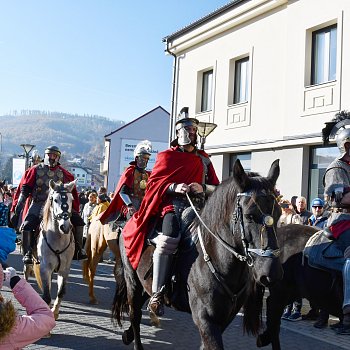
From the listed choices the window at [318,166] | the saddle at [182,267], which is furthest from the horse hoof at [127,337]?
the window at [318,166]

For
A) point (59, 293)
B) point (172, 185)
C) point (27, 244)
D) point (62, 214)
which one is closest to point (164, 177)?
point (172, 185)

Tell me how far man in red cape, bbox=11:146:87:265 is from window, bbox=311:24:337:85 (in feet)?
27.7

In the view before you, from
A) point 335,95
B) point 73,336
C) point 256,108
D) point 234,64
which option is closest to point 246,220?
point 73,336

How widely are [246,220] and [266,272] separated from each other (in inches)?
18.8

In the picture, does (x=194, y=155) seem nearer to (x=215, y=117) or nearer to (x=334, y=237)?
(x=334, y=237)

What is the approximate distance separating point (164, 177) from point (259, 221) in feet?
5.87

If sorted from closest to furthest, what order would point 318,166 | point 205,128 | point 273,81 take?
point 205,128 → point 318,166 → point 273,81

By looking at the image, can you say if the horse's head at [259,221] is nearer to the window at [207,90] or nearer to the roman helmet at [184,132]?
the roman helmet at [184,132]

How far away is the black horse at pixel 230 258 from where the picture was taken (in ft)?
13.2

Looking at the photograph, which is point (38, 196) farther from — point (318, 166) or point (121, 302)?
point (318, 166)

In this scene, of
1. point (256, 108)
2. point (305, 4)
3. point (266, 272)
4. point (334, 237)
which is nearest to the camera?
point (266, 272)

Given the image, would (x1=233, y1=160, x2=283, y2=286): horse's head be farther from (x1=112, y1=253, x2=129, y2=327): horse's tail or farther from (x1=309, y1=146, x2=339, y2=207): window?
(x1=309, y1=146, x2=339, y2=207): window

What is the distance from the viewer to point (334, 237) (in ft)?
18.5

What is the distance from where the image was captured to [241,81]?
1758 cm
